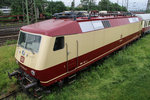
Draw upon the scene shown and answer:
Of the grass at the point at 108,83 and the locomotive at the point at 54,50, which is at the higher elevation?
the locomotive at the point at 54,50

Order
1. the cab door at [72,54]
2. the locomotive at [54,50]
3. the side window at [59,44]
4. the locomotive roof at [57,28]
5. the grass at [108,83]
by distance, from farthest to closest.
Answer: the cab door at [72,54] → the grass at [108,83] → the side window at [59,44] → the locomotive roof at [57,28] → the locomotive at [54,50]

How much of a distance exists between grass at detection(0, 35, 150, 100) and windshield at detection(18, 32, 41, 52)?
91.1 inches

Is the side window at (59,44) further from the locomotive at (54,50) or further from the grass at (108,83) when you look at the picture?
the grass at (108,83)

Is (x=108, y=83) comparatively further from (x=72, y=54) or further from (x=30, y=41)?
(x=30, y=41)

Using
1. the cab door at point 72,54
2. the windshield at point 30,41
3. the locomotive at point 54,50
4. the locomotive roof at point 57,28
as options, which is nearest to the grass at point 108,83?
the locomotive at point 54,50

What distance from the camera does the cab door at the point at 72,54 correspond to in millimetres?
6586

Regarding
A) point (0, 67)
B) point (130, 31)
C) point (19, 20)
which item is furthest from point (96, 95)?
point (19, 20)

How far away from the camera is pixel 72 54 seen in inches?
270

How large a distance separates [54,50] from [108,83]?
353cm

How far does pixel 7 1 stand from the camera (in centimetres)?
5288

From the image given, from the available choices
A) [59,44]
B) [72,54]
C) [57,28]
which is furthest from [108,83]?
[57,28]

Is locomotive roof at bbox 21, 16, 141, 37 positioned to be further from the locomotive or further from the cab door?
the cab door

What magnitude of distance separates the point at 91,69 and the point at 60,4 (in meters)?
36.8

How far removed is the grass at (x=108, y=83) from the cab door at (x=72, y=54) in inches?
38.6
